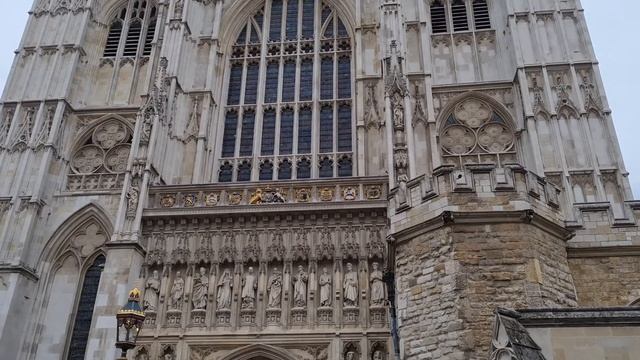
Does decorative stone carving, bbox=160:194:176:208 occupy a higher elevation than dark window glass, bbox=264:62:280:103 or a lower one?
lower

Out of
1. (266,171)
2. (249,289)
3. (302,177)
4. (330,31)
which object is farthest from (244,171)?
(330,31)

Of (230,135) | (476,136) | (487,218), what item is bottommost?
(487,218)

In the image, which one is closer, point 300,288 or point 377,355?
point 377,355

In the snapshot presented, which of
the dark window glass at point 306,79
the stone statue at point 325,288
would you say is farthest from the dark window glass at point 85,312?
the dark window glass at point 306,79

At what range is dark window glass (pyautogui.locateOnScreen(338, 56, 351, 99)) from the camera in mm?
20531

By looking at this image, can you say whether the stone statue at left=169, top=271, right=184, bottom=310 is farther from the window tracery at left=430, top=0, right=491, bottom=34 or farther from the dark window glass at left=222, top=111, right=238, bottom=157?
the window tracery at left=430, top=0, right=491, bottom=34

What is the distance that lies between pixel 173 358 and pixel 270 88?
10581 mm

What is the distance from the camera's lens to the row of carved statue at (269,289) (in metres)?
14.6

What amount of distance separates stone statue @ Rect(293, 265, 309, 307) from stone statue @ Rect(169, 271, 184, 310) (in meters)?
3.01

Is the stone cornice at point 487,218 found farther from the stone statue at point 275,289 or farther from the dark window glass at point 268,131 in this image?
the dark window glass at point 268,131

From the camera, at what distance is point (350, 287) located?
14.6 m

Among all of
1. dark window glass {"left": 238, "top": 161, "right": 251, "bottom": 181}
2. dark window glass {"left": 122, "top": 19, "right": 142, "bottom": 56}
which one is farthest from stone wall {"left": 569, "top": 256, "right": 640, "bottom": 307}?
dark window glass {"left": 122, "top": 19, "right": 142, "bottom": 56}

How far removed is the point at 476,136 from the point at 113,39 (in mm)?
14675

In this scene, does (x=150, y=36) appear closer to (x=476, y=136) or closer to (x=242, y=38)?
(x=242, y=38)
